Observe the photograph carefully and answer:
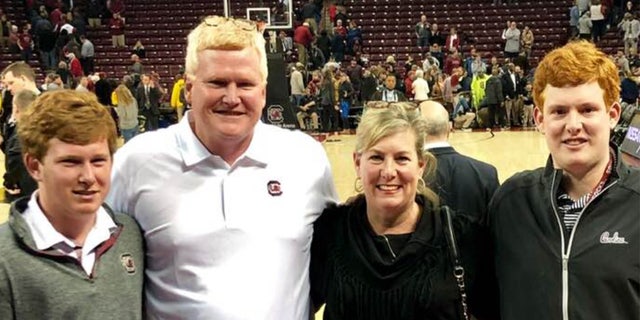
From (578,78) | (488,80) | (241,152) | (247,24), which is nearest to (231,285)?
(241,152)

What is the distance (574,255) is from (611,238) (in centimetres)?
11

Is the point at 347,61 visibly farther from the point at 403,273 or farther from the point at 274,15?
the point at 403,273

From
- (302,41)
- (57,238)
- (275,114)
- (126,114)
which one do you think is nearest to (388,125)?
(57,238)

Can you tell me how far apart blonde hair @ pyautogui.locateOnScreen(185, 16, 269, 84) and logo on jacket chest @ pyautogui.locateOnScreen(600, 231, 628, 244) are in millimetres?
1090

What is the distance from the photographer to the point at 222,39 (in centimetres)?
228

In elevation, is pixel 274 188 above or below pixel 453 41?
Answer: above

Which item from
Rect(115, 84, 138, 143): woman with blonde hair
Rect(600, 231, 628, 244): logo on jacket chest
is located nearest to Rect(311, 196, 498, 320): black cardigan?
Rect(600, 231, 628, 244): logo on jacket chest

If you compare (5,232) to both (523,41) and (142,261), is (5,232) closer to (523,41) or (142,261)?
(142,261)

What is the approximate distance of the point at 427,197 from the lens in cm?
252

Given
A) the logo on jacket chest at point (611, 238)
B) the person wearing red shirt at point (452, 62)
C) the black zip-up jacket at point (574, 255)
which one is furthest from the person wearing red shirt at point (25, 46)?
the logo on jacket chest at point (611, 238)

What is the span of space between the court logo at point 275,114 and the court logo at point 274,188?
8.24 metres

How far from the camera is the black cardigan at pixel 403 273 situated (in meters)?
2.29

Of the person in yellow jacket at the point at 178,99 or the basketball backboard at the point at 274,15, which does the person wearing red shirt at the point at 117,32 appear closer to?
the basketball backboard at the point at 274,15

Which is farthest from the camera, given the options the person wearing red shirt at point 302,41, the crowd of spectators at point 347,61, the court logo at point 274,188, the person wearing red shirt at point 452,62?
the person wearing red shirt at point 302,41
